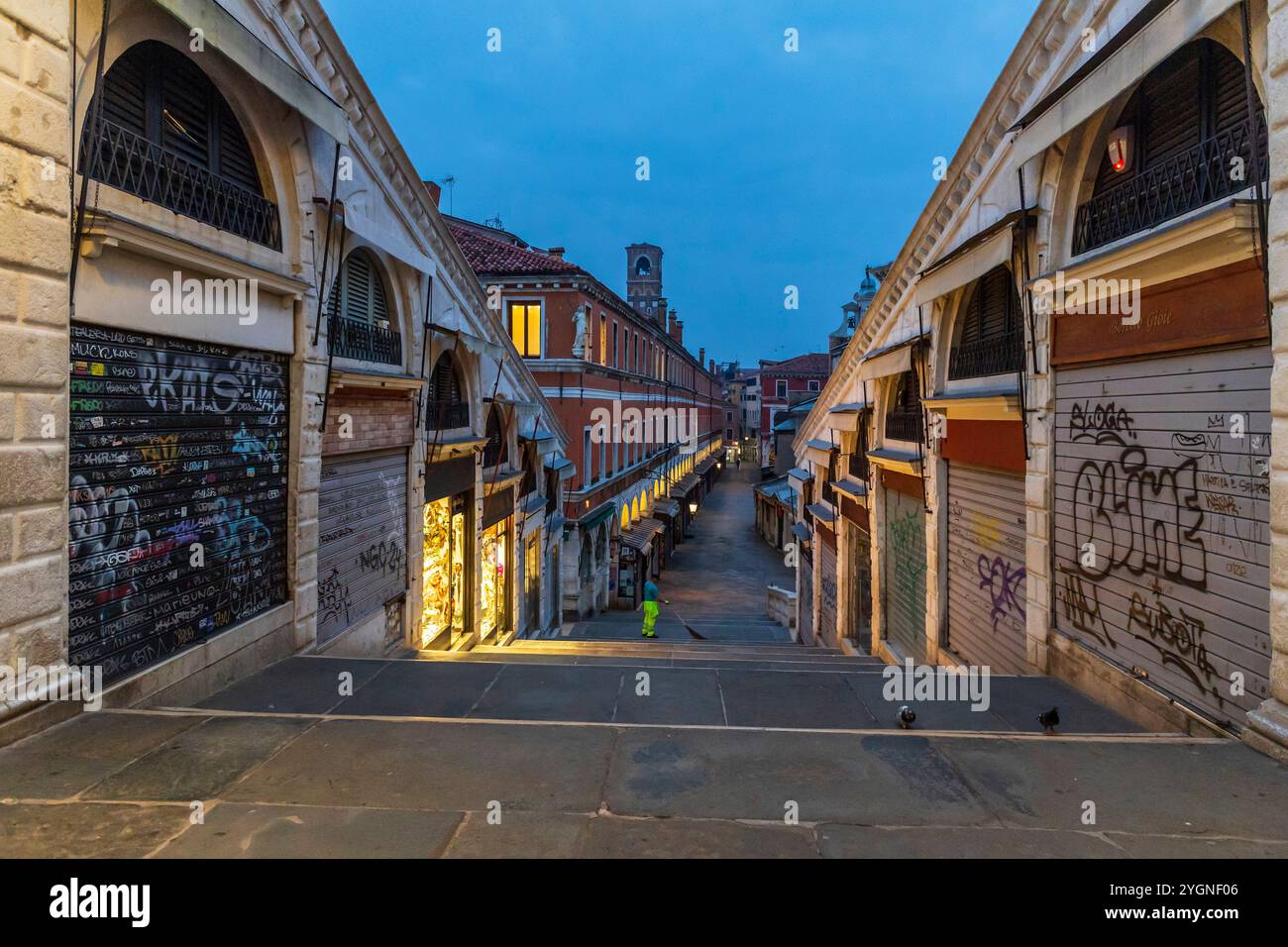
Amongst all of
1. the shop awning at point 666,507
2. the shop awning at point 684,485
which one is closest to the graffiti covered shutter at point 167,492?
the shop awning at point 666,507

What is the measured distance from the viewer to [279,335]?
735 cm

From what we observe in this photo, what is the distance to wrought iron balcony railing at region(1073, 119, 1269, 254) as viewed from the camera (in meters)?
5.20

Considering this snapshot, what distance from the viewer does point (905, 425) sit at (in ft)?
41.3

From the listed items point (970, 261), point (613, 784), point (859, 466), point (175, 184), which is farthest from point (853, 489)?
point (175, 184)

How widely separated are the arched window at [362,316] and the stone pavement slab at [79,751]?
4349 mm

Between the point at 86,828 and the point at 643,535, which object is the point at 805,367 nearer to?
the point at 643,535

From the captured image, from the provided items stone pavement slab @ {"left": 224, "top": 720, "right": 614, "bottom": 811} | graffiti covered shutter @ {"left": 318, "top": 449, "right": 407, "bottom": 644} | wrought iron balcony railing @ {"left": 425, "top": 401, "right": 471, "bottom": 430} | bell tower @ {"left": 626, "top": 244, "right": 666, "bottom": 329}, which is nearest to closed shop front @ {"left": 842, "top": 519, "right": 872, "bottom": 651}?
wrought iron balcony railing @ {"left": 425, "top": 401, "right": 471, "bottom": 430}

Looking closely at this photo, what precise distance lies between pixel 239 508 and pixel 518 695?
3122mm

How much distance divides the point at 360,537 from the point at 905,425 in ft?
28.7

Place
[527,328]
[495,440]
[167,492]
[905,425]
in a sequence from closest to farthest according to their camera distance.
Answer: [167,492] → [905,425] → [495,440] → [527,328]

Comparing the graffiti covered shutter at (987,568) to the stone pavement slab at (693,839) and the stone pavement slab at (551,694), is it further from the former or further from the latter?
the stone pavement slab at (693,839)

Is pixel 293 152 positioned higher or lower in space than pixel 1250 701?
higher
